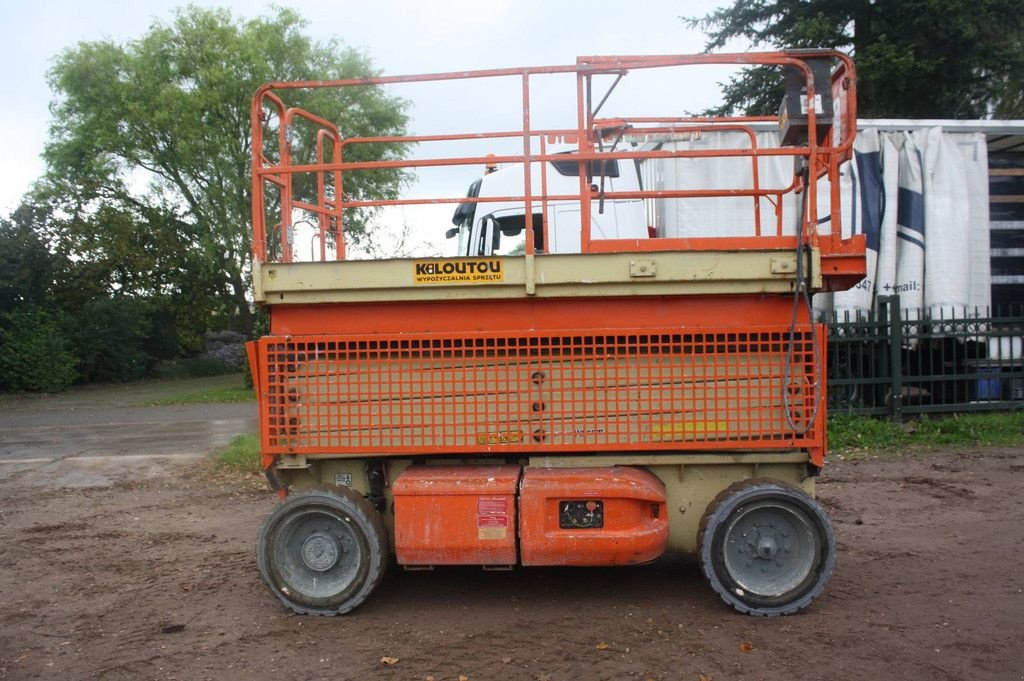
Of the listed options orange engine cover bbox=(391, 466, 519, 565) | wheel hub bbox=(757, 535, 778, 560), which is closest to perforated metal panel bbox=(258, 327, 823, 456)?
orange engine cover bbox=(391, 466, 519, 565)

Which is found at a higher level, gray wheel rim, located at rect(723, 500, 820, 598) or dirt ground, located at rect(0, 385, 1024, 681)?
gray wheel rim, located at rect(723, 500, 820, 598)

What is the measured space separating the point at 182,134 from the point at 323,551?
21649 mm

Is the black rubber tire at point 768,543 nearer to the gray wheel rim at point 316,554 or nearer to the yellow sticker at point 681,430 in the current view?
the yellow sticker at point 681,430

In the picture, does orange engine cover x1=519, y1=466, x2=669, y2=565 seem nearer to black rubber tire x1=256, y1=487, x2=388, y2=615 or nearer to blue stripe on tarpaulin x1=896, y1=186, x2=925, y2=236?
black rubber tire x1=256, y1=487, x2=388, y2=615

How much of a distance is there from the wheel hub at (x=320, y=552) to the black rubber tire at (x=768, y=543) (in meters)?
2.13

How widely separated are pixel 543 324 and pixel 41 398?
20138mm

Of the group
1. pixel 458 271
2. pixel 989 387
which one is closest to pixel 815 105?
pixel 458 271

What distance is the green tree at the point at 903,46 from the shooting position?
18359 mm

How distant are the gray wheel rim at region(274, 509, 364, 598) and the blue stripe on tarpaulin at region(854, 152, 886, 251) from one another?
29.0 feet

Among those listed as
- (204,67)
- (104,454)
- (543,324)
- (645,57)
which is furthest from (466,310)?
(204,67)

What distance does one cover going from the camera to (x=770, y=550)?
4891 millimetres

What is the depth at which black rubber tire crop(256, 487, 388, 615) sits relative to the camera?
5008 mm

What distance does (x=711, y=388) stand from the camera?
16.1 feet

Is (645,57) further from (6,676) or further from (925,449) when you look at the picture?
(925,449)
